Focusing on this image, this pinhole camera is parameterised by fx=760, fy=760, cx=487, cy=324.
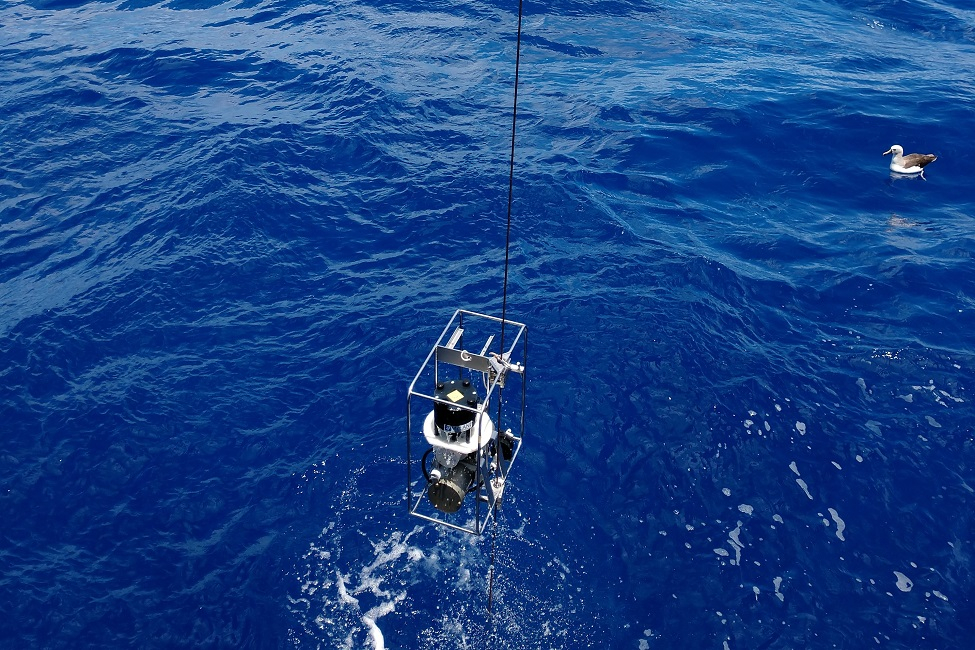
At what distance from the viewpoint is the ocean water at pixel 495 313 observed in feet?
73.8

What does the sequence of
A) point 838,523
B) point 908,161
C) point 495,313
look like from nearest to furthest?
point 838,523 < point 495,313 < point 908,161

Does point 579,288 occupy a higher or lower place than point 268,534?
higher

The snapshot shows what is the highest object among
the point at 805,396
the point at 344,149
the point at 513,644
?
the point at 344,149

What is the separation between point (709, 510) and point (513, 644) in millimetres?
7754

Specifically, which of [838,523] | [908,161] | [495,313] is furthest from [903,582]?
[908,161]

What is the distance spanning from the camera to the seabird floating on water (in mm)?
38719

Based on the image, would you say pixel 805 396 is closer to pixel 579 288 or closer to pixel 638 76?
pixel 579 288

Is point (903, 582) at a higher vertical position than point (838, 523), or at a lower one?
lower

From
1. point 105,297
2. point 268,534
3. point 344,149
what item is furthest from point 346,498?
point 344,149

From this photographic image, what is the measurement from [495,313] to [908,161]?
23876 mm

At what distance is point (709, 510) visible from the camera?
24.4 meters

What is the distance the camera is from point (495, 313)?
31484 millimetres

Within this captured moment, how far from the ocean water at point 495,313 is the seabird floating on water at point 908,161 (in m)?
1.12

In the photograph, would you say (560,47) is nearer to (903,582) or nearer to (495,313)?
(495,313)
